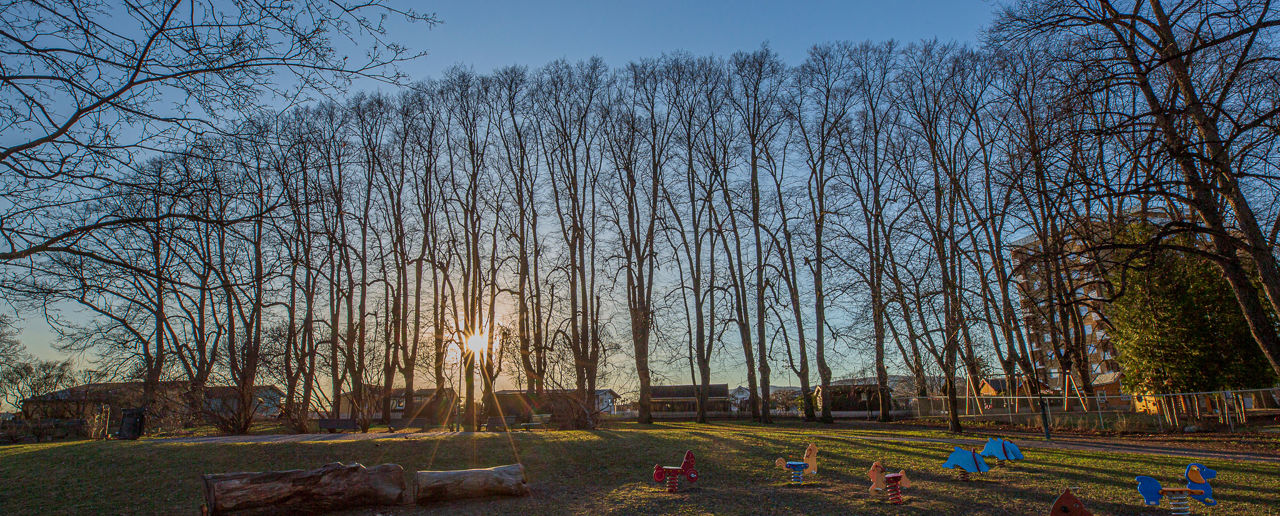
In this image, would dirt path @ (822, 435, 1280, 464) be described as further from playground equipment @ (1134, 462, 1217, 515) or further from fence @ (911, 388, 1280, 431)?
playground equipment @ (1134, 462, 1217, 515)

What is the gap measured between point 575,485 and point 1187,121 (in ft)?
37.7

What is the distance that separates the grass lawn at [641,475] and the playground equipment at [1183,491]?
27cm

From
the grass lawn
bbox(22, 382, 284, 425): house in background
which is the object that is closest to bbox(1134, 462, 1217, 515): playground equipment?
the grass lawn

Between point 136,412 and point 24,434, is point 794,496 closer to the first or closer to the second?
point 136,412

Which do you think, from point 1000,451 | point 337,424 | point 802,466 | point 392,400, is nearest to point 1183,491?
point 1000,451

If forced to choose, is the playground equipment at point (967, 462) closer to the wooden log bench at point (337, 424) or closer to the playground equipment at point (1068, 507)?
the playground equipment at point (1068, 507)

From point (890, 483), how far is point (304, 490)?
7.06 metres

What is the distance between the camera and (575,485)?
973cm

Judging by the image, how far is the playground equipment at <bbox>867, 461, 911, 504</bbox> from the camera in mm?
7617

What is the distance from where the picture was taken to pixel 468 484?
28.0ft

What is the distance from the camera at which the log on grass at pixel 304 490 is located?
24.1ft

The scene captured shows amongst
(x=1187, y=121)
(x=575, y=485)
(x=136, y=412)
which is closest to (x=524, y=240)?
(x=136, y=412)

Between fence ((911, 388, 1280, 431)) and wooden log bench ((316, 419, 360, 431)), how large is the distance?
2013cm

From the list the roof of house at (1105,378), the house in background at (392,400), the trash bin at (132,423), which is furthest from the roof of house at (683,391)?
the trash bin at (132,423)
